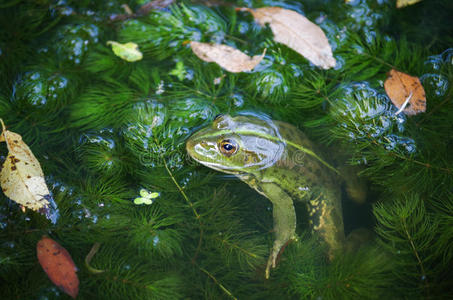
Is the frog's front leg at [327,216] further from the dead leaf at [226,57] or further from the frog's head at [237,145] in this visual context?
the dead leaf at [226,57]

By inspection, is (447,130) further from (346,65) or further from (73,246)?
(73,246)

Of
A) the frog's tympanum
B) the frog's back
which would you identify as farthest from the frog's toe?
the frog's back

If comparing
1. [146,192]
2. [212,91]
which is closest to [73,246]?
[146,192]

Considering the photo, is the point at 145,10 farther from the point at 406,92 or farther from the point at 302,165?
the point at 406,92

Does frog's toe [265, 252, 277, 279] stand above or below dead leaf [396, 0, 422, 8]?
below

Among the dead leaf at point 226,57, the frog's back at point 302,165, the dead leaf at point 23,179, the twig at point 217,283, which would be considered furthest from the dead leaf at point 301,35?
the dead leaf at point 23,179

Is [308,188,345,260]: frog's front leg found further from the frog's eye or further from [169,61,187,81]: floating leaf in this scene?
[169,61,187,81]: floating leaf
